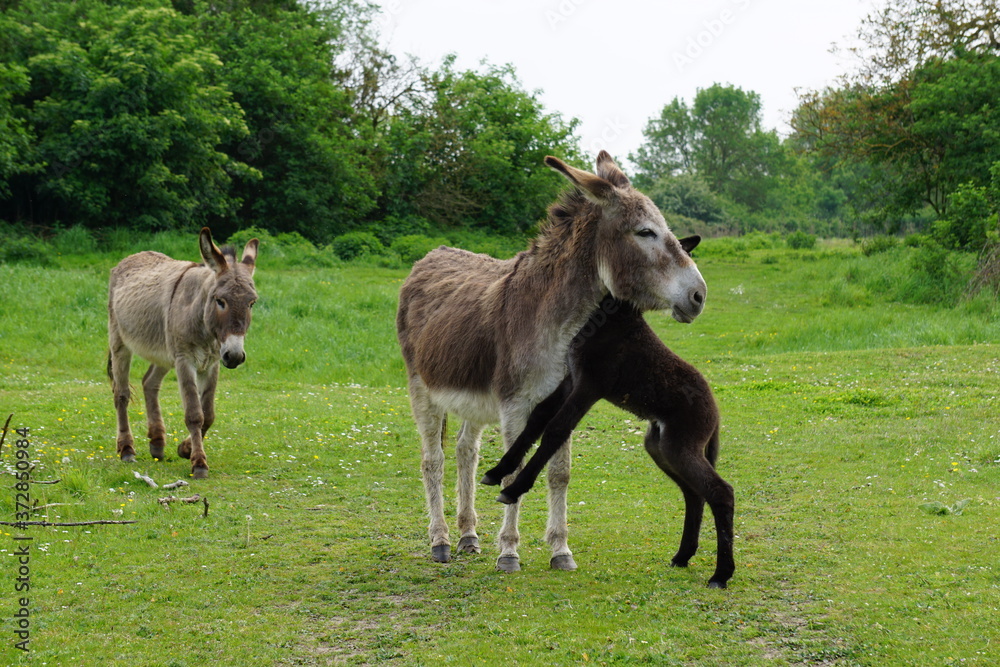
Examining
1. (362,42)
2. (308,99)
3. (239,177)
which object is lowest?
(239,177)

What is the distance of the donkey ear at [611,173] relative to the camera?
611 centimetres

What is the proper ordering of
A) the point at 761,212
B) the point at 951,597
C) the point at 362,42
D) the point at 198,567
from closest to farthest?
1. the point at 951,597
2. the point at 198,567
3. the point at 362,42
4. the point at 761,212

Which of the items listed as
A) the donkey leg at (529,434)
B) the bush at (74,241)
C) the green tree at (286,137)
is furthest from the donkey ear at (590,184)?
the green tree at (286,137)

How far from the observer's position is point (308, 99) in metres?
32.8

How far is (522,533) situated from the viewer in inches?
293

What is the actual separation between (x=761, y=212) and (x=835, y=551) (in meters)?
62.3

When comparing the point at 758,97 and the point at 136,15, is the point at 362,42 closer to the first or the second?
the point at 136,15

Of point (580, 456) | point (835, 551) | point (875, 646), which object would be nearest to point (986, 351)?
point (580, 456)

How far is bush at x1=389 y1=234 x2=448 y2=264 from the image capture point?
29998mm

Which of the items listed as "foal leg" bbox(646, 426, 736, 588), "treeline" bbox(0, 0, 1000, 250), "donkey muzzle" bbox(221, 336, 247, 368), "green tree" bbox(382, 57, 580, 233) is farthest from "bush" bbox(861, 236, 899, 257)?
"foal leg" bbox(646, 426, 736, 588)

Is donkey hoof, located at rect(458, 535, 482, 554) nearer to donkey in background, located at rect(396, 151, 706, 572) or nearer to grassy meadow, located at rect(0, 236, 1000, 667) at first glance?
donkey in background, located at rect(396, 151, 706, 572)

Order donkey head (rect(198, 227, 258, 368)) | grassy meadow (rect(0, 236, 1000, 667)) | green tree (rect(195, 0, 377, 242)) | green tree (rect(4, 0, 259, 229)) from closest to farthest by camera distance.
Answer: grassy meadow (rect(0, 236, 1000, 667)), donkey head (rect(198, 227, 258, 368)), green tree (rect(4, 0, 259, 229)), green tree (rect(195, 0, 377, 242))

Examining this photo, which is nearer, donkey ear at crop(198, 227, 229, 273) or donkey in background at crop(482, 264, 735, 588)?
donkey in background at crop(482, 264, 735, 588)

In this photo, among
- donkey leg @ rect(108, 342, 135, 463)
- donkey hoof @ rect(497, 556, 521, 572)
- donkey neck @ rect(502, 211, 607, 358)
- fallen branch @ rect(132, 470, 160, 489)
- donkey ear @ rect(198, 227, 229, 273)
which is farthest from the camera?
donkey leg @ rect(108, 342, 135, 463)
